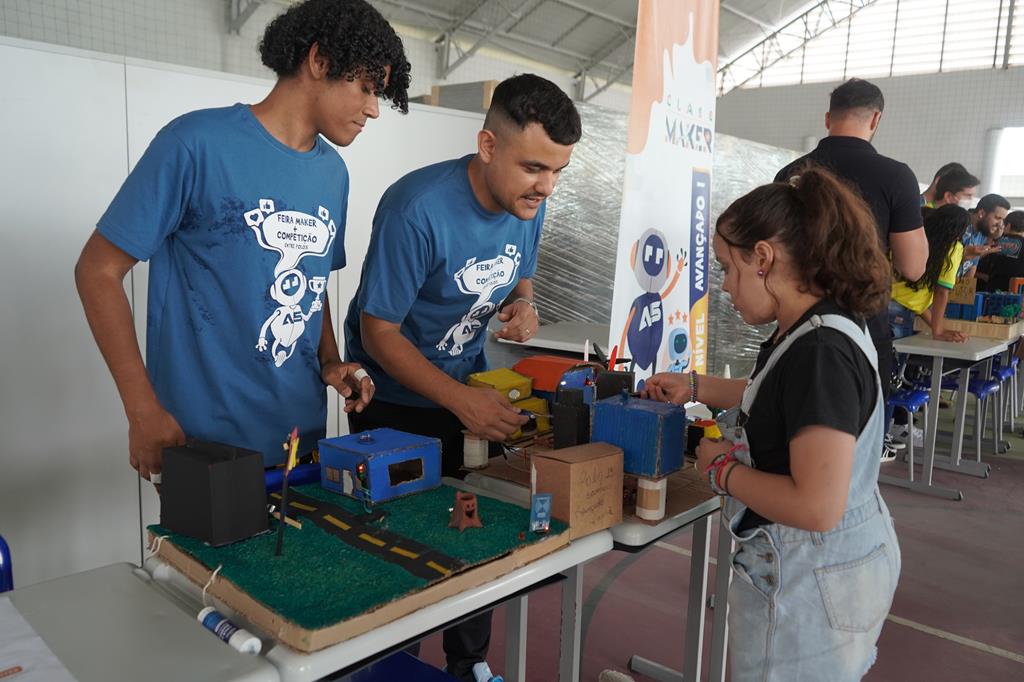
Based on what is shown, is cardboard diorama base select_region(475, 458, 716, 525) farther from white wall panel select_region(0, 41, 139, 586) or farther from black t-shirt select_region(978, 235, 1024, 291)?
black t-shirt select_region(978, 235, 1024, 291)

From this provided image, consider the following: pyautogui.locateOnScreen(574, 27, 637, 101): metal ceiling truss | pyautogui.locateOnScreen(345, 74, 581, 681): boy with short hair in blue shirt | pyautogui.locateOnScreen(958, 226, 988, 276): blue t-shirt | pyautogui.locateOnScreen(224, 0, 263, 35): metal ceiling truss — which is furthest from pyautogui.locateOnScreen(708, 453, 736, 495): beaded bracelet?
pyautogui.locateOnScreen(574, 27, 637, 101): metal ceiling truss

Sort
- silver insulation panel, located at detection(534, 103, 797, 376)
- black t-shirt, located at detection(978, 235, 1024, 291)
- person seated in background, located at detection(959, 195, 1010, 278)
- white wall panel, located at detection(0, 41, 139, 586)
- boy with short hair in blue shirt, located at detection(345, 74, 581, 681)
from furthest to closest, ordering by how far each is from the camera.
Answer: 1. black t-shirt, located at detection(978, 235, 1024, 291)
2. person seated in background, located at detection(959, 195, 1010, 278)
3. silver insulation panel, located at detection(534, 103, 797, 376)
4. white wall panel, located at detection(0, 41, 139, 586)
5. boy with short hair in blue shirt, located at detection(345, 74, 581, 681)

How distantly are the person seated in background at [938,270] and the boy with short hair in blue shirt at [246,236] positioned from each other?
3413 millimetres

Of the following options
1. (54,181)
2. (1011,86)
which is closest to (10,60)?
(54,181)

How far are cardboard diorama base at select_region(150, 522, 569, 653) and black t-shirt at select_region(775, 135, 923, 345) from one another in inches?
82.1

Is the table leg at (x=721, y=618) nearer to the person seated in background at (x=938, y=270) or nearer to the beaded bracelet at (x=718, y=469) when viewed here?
the beaded bracelet at (x=718, y=469)

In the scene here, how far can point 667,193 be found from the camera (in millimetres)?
2990

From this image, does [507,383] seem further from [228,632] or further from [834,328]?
[228,632]

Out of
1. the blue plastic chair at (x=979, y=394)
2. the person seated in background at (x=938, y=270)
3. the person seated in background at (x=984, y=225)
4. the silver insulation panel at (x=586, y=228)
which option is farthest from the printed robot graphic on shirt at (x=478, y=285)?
the person seated in background at (x=984, y=225)

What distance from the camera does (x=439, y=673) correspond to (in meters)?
1.38

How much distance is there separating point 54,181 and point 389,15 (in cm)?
900

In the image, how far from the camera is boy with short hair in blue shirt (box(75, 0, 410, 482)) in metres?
1.24

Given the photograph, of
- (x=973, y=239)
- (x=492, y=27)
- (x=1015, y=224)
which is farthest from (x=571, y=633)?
(x=492, y=27)

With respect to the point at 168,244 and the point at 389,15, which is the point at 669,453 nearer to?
the point at 168,244
